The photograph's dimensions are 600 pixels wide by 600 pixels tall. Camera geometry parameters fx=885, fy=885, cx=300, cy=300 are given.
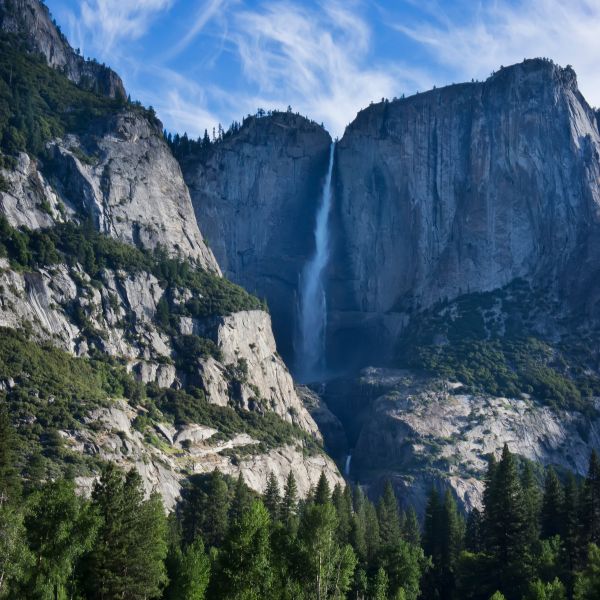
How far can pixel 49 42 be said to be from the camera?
177m

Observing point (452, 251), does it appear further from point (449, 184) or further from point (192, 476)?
point (192, 476)

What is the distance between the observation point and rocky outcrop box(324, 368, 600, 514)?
127m

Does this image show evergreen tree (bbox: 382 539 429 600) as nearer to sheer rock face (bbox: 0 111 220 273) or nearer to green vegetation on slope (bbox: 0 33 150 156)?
sheer rock face (bbox: 0 111 220 273)

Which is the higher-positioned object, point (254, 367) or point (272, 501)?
point (254, 367)

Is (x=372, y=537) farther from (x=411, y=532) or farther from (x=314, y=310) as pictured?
(x=314, y=310)

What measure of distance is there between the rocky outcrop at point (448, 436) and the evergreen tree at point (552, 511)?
40349 millimetres

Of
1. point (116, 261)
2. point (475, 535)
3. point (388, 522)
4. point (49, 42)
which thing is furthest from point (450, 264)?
point (49, 42)

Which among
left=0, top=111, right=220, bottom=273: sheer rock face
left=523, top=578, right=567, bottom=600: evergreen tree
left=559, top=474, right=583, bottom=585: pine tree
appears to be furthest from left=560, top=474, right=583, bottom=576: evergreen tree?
left=0, top=111, right=220, bottom=273: sheer rock face

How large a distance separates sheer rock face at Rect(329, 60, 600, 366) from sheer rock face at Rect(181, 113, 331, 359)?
25.0 ft

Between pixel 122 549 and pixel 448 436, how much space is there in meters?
84.7

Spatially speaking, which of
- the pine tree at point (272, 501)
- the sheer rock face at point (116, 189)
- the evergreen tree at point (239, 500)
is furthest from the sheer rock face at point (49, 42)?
the evergreen tree at point (239, 500)

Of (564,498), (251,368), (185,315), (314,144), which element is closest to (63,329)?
(185,315)

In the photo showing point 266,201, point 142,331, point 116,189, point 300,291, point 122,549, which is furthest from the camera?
point 266,201

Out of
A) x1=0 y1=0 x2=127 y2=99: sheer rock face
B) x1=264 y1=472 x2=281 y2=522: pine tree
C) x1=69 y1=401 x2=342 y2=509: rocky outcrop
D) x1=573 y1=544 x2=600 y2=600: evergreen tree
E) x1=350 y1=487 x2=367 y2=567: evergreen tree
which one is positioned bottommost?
x1=573 y1=544 x2=600 y2=600: evergreen tree
